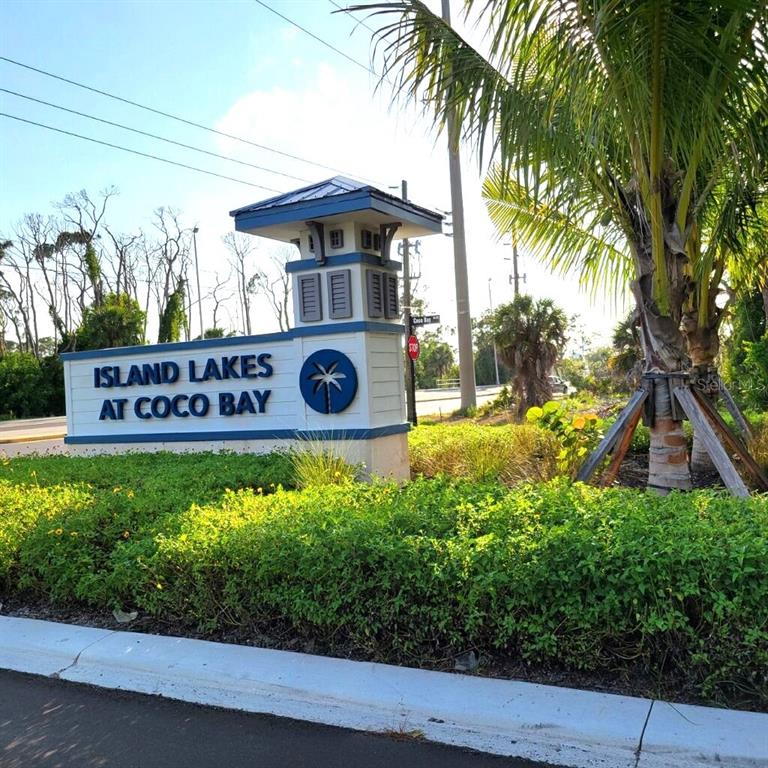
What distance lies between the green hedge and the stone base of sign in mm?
2694

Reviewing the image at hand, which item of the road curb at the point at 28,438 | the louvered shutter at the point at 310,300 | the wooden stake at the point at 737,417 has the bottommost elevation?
the road curb at the point at 28,438

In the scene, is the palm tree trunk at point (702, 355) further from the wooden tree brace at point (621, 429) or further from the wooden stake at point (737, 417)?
the wooden tree brace at point (621, 429)

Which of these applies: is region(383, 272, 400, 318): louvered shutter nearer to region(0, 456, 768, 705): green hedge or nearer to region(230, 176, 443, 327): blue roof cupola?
region(230, 176, 443, 327): blue roof cupola

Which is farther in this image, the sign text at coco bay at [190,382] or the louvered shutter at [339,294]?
the sign text at coco bay at [190,382]

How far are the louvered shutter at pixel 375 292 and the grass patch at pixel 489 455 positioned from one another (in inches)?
76.8

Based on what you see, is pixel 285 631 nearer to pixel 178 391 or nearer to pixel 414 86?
pixel 414 86

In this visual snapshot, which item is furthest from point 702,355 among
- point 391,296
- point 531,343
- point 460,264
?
point 460,264

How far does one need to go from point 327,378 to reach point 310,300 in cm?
93

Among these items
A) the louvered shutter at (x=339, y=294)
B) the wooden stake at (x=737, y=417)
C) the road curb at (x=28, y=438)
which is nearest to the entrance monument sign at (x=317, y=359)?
the louvered shutter at (x=339, y=294)

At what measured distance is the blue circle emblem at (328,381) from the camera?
26.4ft

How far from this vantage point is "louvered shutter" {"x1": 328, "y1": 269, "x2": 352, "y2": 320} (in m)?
8.05

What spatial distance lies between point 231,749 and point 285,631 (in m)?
1.01

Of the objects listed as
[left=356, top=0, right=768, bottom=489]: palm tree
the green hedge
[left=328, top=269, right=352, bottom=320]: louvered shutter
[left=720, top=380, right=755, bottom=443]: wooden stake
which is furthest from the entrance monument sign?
[left=720, top=380, right=755, bottom=443]: wooden stake

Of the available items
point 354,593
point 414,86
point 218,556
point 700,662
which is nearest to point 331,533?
point 354,593
